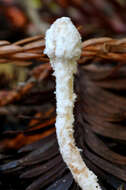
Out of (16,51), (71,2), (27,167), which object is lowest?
(27,167)

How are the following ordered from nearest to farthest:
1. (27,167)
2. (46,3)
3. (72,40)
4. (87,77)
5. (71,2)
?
(72,40) → (27,167) → (87,77) → (71,2) → (46,3)

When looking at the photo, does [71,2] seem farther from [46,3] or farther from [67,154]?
[67,154]

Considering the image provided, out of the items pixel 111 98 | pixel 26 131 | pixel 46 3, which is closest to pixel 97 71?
pixel 111 98

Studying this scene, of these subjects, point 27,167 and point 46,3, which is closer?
point 27,167

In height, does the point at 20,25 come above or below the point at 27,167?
above
